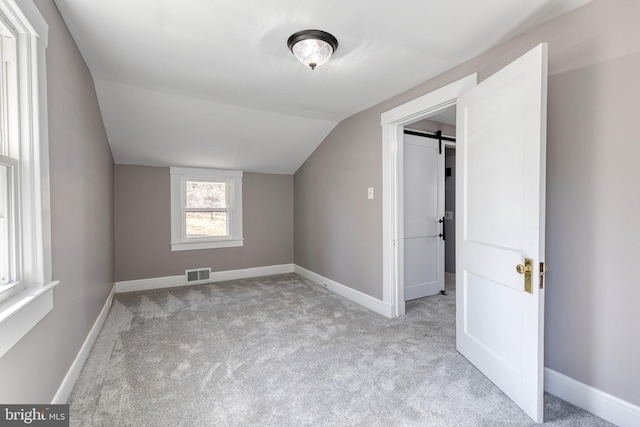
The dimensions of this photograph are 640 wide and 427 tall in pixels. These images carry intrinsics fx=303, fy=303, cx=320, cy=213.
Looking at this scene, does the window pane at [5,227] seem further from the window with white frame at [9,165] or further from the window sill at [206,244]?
the window sill at [206,244]

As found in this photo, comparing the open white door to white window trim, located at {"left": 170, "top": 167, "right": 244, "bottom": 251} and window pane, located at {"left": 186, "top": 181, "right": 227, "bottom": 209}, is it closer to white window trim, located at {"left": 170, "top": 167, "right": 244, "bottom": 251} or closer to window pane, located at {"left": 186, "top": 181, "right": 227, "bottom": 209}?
white window trim, located at {"left": 170, "top": 167, "right": 244, "bottom": 251}

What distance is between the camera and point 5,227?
1394mm

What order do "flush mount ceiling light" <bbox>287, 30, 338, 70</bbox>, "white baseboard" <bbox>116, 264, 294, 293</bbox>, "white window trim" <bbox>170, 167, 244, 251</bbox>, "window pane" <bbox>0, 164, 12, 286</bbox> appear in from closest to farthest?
1. "window pane" <bbox>0, 164, 12, 286</bbox>
2. "flush mount ceiling light" <bbox>287, 30, 338, 70</bbox>
3. "white baseboard" <bbox>116, 264, 294, 293</bbox>
4. "white window trim" <bbox>170, 167, 244, 251</bbox>

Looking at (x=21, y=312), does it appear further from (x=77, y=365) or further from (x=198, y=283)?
(x=198, y=283)

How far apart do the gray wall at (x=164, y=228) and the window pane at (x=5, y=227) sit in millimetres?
2988

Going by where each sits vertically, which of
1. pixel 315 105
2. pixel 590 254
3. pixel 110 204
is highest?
pixel 315 105

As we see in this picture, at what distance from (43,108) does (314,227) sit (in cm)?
344

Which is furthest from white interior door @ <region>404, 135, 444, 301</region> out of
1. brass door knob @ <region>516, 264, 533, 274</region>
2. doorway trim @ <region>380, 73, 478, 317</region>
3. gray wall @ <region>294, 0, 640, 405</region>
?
brass door knob @ <region>516, 264, 533, 274</region>

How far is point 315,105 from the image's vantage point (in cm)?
336

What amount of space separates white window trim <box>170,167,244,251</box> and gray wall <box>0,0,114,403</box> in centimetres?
151

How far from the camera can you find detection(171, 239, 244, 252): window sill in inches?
176

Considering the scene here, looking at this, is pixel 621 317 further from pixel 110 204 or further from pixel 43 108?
pixel 110 204

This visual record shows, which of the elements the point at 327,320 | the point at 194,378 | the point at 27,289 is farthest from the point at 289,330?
the point at 27,289

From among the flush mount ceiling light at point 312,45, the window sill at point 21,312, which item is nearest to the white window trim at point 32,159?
the window sill at point 21,312
